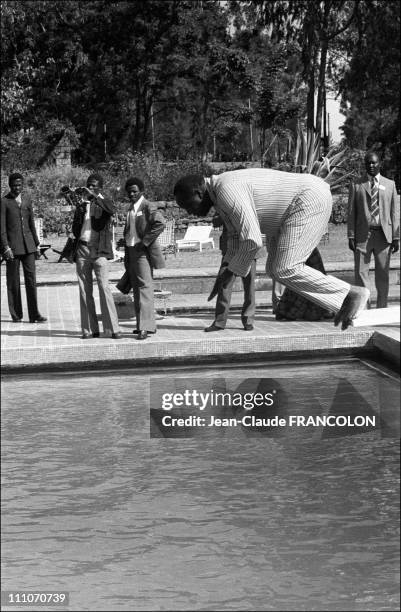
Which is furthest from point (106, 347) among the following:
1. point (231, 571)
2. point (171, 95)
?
point (171, 95)

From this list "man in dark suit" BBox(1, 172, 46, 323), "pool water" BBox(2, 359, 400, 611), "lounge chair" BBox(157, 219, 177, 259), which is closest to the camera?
"pool water" BBox(2, 359, 400, 611)

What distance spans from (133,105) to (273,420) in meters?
37.8

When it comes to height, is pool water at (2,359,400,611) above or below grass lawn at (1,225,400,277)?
above

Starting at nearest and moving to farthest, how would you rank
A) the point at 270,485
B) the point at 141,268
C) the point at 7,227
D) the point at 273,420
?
the point at 270,485, the point at 273,420, the point at 141,268, the point at 7,227

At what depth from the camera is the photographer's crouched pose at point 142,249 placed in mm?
11133

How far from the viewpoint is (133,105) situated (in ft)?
147

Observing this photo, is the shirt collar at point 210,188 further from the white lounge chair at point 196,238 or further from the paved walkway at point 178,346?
the white lounge chair at point 196,238

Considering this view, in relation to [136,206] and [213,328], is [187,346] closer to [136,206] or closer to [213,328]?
[213,328]

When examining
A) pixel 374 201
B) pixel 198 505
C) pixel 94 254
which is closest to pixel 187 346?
pixel 94 254

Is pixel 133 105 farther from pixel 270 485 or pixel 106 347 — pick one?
pixel 270 485

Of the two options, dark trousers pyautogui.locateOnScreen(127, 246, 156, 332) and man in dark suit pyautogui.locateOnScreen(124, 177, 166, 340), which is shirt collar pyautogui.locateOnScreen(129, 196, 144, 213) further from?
dark trousers pyautogui.locateOnScreen(127, 246, 156, 332)

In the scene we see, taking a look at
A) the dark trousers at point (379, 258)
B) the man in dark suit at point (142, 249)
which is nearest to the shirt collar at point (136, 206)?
the man in dark suit at point (142, 249)

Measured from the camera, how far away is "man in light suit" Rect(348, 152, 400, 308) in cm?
1194

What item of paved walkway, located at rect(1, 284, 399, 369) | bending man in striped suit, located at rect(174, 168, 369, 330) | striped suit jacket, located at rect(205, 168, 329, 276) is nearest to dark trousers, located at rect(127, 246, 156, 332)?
paved walkway, located at rect(1, 284, 399, 369)
